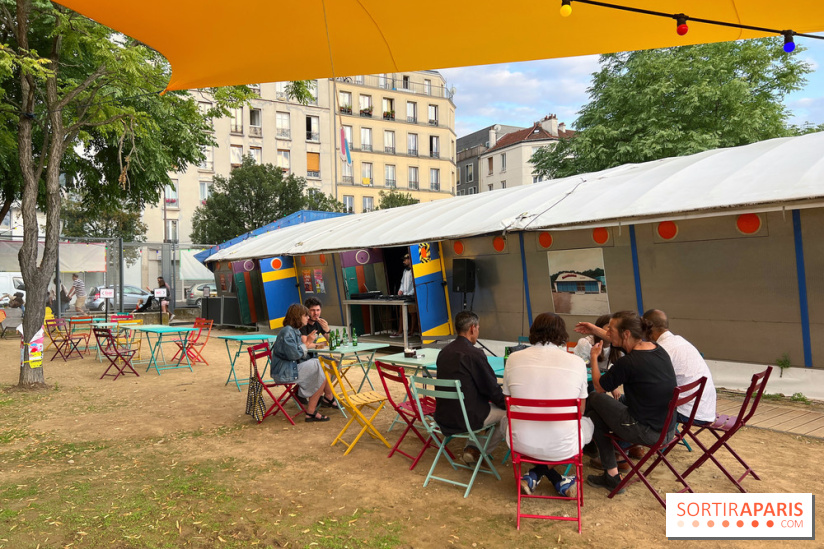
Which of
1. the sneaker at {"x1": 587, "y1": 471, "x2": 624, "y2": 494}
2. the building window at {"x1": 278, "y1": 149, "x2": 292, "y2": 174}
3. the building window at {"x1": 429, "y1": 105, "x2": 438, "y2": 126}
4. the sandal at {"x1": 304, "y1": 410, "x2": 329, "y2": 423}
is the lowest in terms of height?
the sneaker at {"x1": 587, "y1": 471, "x2": 624, "y2": 494}

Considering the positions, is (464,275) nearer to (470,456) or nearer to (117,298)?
(470,456)

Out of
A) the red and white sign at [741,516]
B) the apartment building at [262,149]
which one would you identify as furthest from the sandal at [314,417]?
the apartment building at [262,149]

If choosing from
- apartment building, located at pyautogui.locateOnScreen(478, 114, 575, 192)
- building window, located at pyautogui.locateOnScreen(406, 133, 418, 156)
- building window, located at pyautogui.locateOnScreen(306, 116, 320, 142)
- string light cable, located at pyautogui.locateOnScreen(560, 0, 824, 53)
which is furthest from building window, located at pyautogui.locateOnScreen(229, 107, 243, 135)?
string light cable, located at pyautogui.locateOnScreen(560, 0, 824, 53)

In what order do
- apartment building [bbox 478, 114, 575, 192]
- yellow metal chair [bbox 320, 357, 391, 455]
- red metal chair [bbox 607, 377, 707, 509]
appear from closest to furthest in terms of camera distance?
red metal chair [bbox 607, 377, 707, 509], yellow metal chair [bbox 320, 357, 391, 455], apartment building [bbox 478, 114, 575, 192]

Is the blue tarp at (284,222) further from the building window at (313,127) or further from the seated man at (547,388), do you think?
the building window at (313,127)

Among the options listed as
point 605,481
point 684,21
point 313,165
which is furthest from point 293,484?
point 313,165

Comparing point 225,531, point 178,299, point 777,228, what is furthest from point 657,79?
point 225,531

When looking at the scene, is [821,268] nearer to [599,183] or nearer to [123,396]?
[599,183]

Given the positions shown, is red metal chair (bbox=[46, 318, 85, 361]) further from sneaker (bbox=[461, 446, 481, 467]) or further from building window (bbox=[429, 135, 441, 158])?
building window (bbox=[429, 135, 441, 158])

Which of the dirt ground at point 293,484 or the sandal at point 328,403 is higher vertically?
the sandal at point 328,403

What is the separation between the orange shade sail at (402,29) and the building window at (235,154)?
35144mm

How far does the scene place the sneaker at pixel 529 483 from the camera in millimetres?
3744

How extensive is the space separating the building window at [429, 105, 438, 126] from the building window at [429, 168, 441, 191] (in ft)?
11.8

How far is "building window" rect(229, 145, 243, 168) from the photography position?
37.1 m
